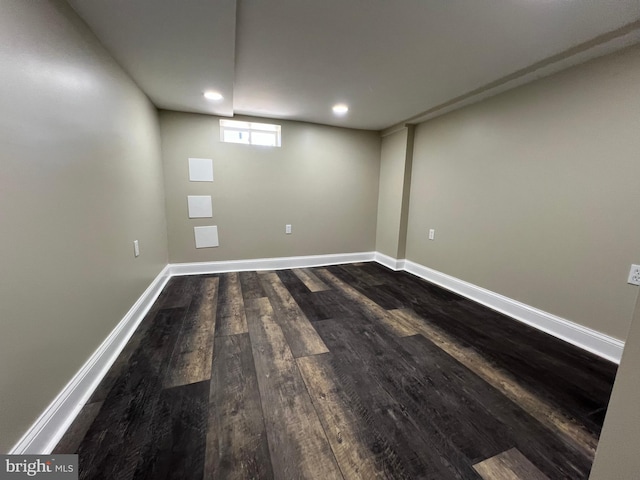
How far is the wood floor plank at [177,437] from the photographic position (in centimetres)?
98

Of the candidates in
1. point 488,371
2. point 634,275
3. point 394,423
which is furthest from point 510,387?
point 634,275

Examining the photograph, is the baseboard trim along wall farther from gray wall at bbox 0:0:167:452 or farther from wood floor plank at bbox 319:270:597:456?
wood floor plank at bbox 319:270:597:456

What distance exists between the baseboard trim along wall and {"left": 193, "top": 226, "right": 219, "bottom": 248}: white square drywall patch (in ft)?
0.87

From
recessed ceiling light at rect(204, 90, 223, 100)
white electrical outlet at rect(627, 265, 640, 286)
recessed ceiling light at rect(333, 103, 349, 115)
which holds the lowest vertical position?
white electrical outlet at rect(627, 265, 640, 286)

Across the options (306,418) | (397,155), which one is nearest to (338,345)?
(306,418)

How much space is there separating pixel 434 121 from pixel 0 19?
11.1 ft

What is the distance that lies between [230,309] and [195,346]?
58 centimetres

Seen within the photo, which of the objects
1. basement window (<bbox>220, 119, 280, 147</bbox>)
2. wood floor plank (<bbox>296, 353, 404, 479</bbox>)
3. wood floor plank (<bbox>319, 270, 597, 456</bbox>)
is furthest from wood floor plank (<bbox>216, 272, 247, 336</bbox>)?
basement window (<bbox>220, 119, 280, 147</bbox>)

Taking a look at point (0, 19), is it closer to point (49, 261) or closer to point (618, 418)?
point (49, 261)

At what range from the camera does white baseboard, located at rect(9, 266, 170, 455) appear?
3.27 ft

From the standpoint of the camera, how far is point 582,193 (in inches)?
71.7

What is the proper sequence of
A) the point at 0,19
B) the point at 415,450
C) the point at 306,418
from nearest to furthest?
the point at 0,19 < the point at 415,450 < the point at 306,418

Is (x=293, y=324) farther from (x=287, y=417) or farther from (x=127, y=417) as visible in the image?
(x=127, y=417)

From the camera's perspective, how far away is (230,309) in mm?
2348
